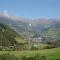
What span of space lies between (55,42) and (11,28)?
64.0 inches

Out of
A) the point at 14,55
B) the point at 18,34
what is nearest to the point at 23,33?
the point at 18,34

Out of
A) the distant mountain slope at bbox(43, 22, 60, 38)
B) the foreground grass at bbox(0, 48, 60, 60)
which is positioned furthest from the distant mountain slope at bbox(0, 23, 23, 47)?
the distant mountain slope at bbox(43, 22, 60, 38)

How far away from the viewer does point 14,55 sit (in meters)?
7.24

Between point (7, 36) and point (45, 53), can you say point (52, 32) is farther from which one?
point (7, 36)

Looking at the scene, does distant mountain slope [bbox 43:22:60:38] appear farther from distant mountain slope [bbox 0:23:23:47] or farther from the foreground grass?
distant mountain slope [bbox 0:23:23:47]

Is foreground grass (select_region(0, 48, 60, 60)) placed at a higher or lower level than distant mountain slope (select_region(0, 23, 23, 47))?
lower

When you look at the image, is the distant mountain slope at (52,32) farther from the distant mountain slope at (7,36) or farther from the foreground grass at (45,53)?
the distant mountain slope at (7,36)

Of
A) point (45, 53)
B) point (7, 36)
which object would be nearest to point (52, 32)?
point (45, 53)

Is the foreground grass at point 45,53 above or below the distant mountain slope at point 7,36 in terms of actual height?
below

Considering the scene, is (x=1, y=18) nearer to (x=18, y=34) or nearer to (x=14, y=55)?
(x=18, y=34)

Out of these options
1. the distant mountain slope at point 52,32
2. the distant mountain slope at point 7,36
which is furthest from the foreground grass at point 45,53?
the distant mountain slope at point 52,32

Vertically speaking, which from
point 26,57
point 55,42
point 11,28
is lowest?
point 26,57

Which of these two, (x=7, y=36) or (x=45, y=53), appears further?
(x=7, y=36)

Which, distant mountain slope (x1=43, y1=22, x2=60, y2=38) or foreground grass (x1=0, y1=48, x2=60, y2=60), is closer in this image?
foreground grass (x1=0, y1=48, x2=60, y2=60)
